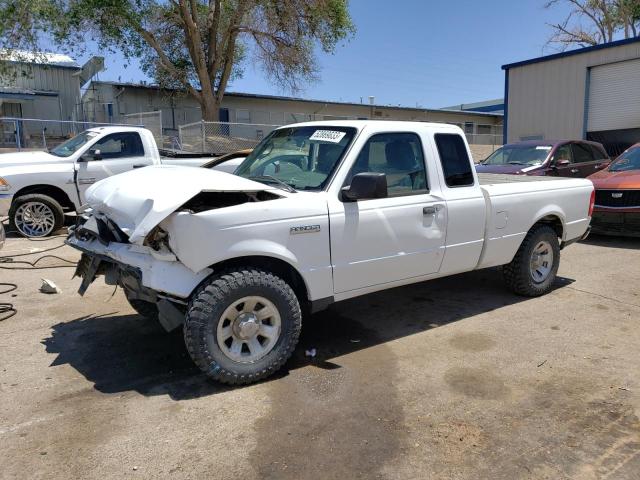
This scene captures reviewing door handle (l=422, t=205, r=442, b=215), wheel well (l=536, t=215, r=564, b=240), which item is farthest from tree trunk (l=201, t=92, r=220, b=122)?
door handle (l=422, t=205, r=442, b=215)

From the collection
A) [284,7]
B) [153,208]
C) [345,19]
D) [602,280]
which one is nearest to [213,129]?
[284,7]

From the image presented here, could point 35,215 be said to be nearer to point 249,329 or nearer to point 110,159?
point 110,159

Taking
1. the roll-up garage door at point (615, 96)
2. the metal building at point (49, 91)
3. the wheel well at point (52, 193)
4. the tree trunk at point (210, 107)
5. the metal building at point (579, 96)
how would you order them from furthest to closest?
the metal building at point (49, 91) → the tree trunk at point (210, 107) → the metal building at point (579, 96) → the roll-up garage door at point (615, 96) → the wheel well at point (52, 193)

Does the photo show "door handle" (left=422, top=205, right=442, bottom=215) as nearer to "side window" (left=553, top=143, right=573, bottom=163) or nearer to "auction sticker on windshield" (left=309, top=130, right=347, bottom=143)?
"auction sticker on windshield" (left=309, top=130, right=347, bottom=143)

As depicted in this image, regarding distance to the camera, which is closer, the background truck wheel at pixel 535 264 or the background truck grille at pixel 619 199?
the background truck wheel at pixel 535 264

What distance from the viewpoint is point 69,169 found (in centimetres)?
941

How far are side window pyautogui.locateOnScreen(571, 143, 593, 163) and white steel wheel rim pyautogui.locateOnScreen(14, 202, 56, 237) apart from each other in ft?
36.6

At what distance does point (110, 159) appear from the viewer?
32.2 ft

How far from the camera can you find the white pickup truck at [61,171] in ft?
29.8

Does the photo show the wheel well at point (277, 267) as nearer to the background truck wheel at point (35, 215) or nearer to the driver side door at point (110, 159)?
the driver side door at point (110, 159)

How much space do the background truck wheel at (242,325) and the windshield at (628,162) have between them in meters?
8.84

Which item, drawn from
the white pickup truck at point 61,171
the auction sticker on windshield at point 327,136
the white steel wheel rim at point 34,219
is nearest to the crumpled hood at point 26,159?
the white pickup truck at point 61,171

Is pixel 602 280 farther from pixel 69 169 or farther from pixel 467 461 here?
pixel 69 169

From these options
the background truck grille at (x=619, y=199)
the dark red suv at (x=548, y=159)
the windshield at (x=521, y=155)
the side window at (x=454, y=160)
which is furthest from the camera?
the windshield at (x=521, y=155)
